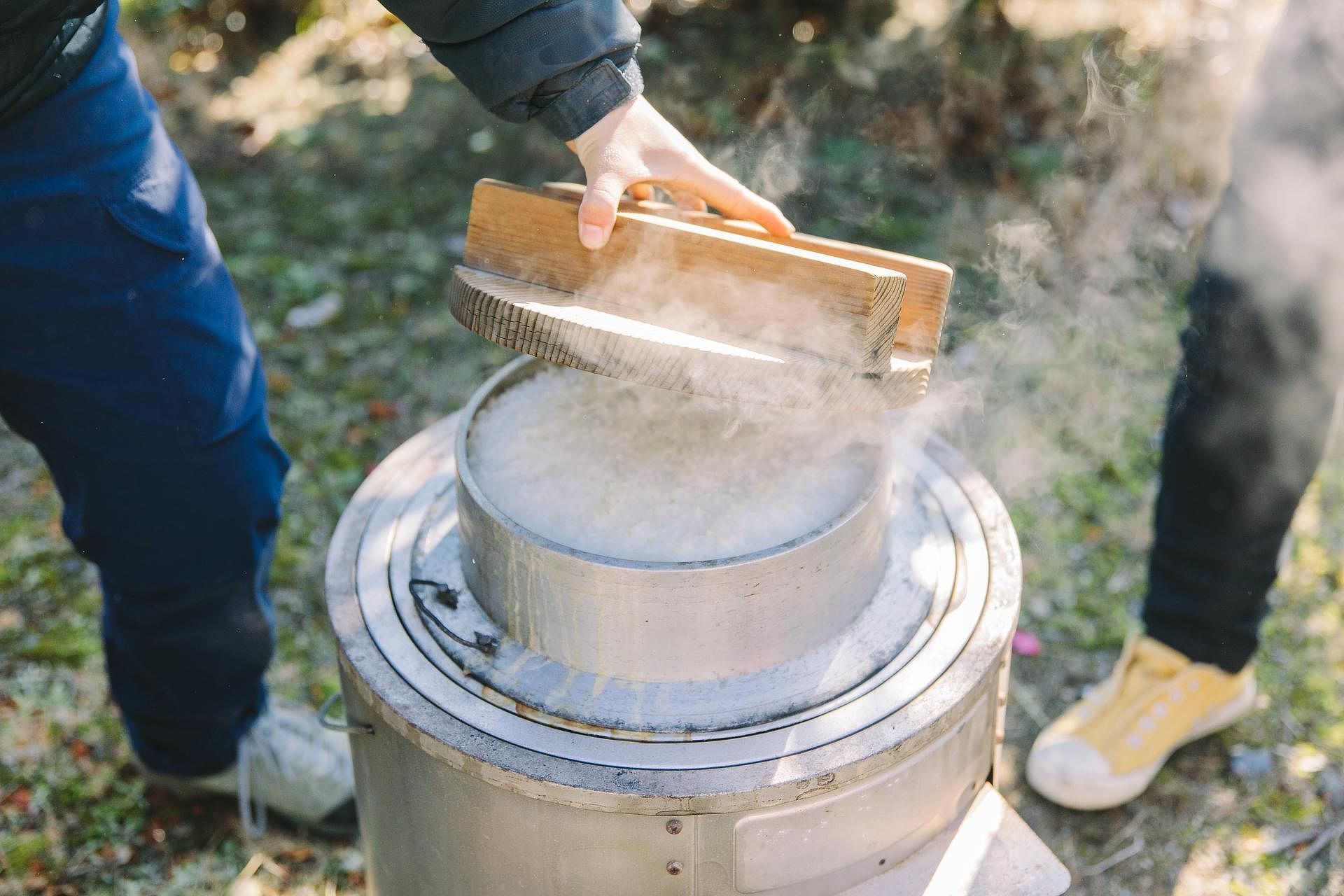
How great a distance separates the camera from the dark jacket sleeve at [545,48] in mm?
1808

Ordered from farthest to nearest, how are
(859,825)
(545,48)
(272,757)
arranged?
(272,757) < (545,48) < (859,825)

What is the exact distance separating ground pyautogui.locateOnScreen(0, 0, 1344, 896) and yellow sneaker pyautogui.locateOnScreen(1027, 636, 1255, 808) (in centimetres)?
10

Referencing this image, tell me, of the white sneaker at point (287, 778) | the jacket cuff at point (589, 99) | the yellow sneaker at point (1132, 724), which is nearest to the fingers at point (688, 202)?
the jacket cuff at point (589, 99)

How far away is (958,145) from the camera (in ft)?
17.1

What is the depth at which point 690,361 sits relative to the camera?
1.55 metres

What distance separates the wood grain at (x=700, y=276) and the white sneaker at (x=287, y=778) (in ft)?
4.71

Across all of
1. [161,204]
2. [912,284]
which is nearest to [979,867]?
[912,284]

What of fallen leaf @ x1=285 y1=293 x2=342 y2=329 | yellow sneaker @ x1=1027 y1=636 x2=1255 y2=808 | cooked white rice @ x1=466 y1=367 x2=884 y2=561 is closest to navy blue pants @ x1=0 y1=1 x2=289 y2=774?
cooked white rice @ x1=466 y1=367 x2=884 y2=561

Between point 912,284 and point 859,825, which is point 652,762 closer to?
point 859,825

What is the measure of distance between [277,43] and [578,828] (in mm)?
6289

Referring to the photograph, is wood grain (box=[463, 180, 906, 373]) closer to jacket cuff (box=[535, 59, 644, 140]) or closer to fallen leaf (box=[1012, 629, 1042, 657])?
jacket cuff (box=[535, 59, 644, 140])

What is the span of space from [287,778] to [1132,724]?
7.11ft

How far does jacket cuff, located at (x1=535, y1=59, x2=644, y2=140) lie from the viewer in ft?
6.01

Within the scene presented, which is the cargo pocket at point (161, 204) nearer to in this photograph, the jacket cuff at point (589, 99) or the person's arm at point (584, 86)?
the person's arm at point (584, 86)
